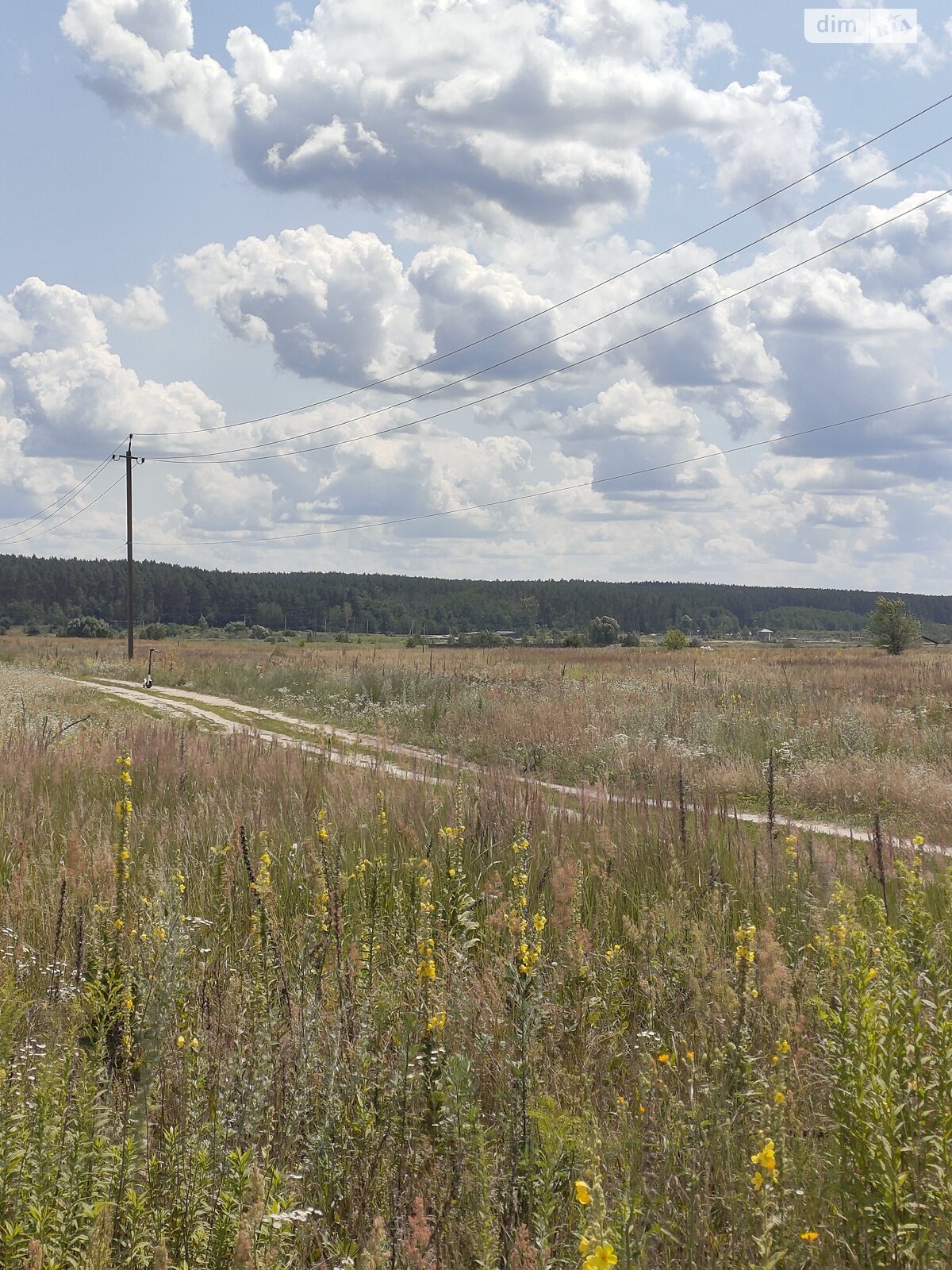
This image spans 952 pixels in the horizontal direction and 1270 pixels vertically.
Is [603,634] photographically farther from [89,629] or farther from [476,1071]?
[476,1071]

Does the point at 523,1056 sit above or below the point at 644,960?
above

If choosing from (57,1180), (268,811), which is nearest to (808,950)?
(57,1180)

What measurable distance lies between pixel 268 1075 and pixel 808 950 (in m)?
2.74

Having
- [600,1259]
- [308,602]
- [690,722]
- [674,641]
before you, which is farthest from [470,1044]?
[308,602]

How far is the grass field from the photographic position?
2.47 metres

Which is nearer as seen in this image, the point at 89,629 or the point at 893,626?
the point at 893,626

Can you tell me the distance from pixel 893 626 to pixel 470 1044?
52110mm

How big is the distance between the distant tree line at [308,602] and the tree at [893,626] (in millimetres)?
84625

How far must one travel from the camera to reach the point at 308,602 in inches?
6599

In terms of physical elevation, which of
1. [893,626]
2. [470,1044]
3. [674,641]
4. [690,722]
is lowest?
[690,722]

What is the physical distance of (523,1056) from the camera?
2701 millimetres

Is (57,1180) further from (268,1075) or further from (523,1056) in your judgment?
(523,1056)

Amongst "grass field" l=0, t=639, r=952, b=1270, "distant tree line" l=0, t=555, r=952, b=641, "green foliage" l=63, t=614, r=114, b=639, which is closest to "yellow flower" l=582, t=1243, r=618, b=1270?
"grass field" l=0, t=639, r=952, b=1270

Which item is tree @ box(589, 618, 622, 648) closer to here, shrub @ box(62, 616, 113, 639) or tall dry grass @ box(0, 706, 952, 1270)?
shrub @ box(62, 616, 113, 639)
